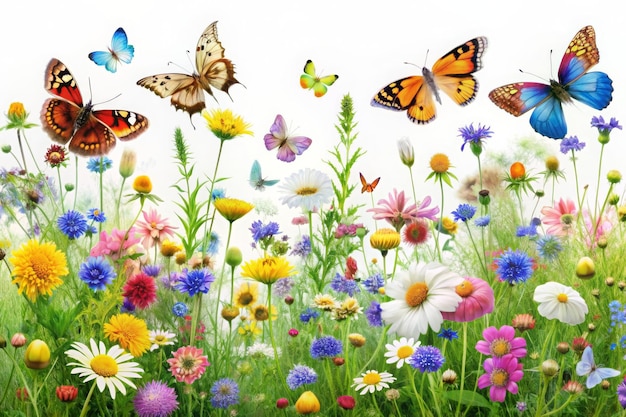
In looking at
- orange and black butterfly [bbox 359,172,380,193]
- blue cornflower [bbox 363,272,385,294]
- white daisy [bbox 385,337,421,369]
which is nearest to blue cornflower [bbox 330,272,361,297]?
blue cornflower [bbox 363,272,385,294]

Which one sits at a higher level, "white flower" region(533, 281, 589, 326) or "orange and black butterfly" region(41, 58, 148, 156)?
"orange and black butterfly" region(41, 58, 148, 156)

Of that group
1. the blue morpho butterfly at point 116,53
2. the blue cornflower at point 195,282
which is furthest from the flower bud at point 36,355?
the blue morpho butterfly at point 116,53

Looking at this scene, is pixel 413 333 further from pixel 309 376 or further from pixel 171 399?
pixel 171 399

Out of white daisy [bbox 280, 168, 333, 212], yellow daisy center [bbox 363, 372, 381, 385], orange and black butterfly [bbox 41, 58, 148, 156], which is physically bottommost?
yellow daisy center [bbox 363, 372, 381, 385]

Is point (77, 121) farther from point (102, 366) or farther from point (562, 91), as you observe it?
point (562, 91)

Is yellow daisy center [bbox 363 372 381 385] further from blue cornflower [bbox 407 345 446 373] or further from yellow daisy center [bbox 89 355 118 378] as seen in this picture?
yellow daisy center [bbox 89 355 118 378]

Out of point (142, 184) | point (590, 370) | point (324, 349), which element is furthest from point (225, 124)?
point (590, 370)
